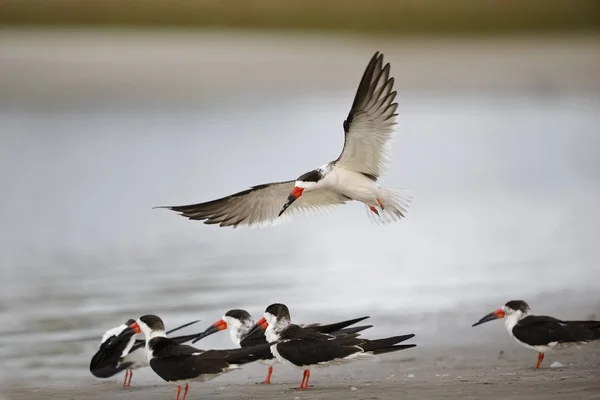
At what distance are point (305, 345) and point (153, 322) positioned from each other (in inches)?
20.5

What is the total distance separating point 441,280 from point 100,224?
49.5 inches

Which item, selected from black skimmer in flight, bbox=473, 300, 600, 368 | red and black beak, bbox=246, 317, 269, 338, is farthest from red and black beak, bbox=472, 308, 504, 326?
red and black beak, bbox=246, 317, 269, 338

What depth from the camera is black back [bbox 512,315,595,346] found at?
2498 millimetres

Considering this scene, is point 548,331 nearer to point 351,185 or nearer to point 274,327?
point 351,185

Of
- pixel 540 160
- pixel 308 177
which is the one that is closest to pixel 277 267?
pixel 308 177

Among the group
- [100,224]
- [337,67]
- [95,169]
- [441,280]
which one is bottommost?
[441,280]

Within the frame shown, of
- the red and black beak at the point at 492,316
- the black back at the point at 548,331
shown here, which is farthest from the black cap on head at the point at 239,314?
the black back at the point at 548,331

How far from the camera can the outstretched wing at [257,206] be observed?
2535mm

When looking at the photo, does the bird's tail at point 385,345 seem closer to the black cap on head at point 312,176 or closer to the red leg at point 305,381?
the red leg at point 305,381

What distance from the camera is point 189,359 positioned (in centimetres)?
233

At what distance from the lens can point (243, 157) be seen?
266 centimetres

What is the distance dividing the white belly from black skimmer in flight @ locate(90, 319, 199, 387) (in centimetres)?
73

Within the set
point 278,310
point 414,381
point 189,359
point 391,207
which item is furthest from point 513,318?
point 189,359

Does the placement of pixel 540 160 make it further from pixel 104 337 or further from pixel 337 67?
pixel 104 337
